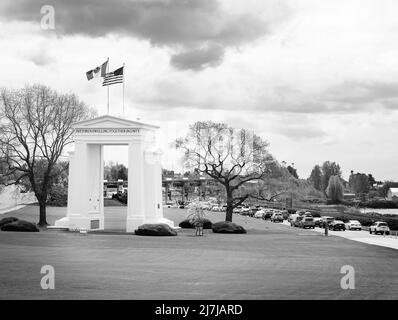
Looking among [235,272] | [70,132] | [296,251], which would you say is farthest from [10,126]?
[235,272]

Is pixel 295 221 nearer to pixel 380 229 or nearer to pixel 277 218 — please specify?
pixel 277 218

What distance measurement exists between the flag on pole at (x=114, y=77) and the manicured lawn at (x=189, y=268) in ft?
44.7

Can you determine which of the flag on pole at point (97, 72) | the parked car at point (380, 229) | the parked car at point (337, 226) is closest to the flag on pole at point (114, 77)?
the flag on pole at point (97, 72)

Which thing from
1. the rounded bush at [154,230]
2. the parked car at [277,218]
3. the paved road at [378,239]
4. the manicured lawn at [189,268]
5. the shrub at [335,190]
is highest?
the shrub at [335,190]

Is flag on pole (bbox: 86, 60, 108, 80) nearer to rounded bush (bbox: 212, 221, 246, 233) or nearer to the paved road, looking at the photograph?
rounded bush (bbox: 212, 221, 246, 233)

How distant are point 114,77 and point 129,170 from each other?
7.86 meters

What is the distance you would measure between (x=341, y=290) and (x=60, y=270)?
11548 millimetres

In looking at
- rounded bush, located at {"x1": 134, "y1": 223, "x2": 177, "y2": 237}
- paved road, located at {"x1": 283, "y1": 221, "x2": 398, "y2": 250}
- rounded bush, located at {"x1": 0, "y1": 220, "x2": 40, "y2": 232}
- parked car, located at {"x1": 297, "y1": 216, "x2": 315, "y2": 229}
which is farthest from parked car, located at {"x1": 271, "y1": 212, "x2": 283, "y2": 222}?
rounded bush, located at {"x1": 0, "y1": 220, "x2": 40, "y2": 232}

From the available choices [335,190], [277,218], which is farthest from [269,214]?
[335,190]

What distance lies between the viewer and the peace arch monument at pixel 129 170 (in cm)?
4791

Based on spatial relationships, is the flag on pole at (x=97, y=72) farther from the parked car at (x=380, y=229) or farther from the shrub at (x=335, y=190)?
the shrub at (x=335, y=190)

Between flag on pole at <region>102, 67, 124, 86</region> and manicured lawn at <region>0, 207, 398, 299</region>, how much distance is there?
1363 centimetres

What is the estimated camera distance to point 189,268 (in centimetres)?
2562
